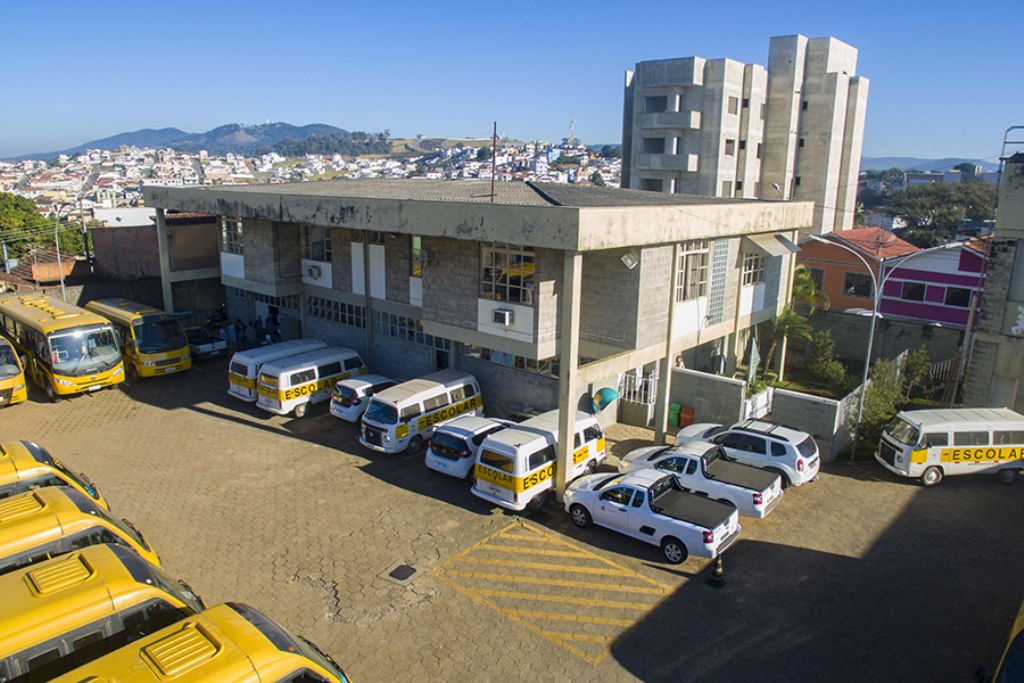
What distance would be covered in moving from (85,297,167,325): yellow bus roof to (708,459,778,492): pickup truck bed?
1894 centimetres

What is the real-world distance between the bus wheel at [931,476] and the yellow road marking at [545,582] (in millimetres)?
8300

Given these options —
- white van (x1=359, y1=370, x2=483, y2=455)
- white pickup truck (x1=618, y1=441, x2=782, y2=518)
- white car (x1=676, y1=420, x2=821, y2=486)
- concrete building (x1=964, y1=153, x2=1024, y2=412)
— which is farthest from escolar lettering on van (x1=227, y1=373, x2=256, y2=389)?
concrete building (x1=964, y1=153, x2=1024, y2=412)

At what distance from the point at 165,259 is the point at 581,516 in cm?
2046

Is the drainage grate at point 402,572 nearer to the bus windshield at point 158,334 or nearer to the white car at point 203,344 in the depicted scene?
the bus windshield at point 158,334

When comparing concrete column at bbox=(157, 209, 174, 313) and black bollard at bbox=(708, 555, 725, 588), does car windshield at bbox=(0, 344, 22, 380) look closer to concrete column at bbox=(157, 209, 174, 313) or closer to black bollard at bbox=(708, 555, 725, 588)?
concrete column at bbox=(157, 209, 174, 313)

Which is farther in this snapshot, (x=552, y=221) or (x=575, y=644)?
(x=552, y=221)

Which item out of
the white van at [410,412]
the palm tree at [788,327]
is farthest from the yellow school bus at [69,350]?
the palm tree at [788,327]

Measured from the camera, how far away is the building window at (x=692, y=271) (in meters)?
18.4

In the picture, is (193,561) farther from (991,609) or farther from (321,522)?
(991,609)

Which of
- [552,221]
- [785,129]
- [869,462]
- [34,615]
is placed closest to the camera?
[34,615]

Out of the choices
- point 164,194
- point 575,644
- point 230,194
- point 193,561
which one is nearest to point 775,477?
point 575,644

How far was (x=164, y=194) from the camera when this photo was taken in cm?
2550

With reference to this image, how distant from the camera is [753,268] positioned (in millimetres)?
21719

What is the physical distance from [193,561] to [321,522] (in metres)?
2.49
